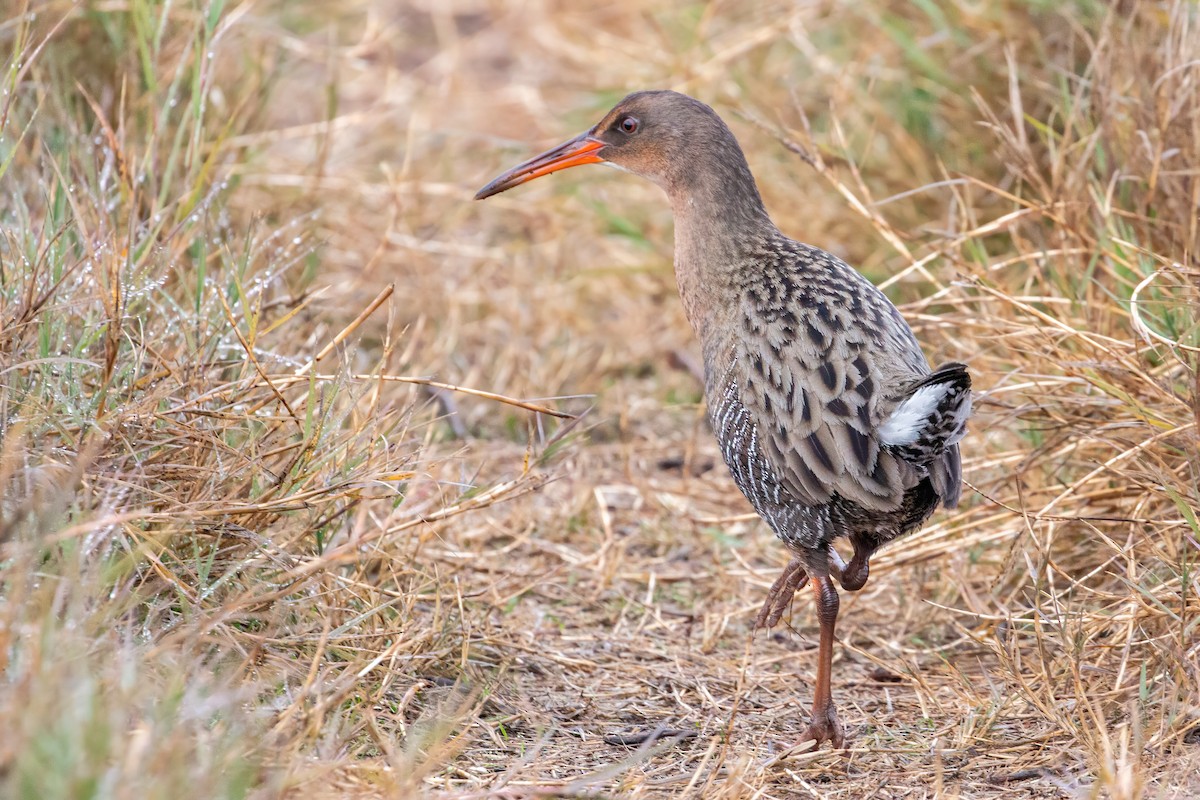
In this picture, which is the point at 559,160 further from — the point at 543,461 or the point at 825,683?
the point at 825,683

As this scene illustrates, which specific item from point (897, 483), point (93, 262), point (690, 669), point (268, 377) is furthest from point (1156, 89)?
point (93, 262)

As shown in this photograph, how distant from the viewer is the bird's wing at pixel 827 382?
2.74 metres

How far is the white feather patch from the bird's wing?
0.03 meters

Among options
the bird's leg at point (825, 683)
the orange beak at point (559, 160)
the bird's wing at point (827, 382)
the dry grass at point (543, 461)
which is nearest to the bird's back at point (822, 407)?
the bird's wing at point (827, 382)

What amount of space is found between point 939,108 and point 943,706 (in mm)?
2470

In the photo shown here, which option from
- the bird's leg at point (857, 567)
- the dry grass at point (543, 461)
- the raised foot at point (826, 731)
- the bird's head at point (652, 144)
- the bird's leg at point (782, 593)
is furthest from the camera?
the bird's head at point (652, 144)

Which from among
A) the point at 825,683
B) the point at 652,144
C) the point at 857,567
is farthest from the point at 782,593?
the point at 652,144

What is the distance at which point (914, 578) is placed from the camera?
3.53m

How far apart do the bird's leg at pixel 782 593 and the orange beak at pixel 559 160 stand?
1203 mm

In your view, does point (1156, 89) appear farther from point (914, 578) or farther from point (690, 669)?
point (690, 669)

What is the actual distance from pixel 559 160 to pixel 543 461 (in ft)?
3.10

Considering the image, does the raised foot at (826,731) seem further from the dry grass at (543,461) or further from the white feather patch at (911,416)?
the white feather patch at (911,416)

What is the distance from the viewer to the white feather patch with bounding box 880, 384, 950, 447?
2582 millimetres

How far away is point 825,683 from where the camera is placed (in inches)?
114
